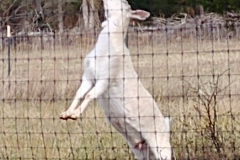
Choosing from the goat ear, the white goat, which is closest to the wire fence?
the white goat

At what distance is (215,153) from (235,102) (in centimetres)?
191

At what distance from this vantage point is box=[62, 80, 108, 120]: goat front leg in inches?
221

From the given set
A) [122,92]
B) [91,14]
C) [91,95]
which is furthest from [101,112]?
[91,95]

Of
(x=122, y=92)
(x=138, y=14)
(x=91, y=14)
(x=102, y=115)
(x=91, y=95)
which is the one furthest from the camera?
(x=91, y=14)

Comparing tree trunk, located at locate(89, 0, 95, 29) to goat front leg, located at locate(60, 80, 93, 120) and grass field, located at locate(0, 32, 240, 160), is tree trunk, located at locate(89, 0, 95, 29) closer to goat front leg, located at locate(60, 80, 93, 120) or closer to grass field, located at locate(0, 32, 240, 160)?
grass field, located at locate(0, 32, 240, 160)

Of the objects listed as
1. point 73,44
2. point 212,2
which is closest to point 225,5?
point 212,2

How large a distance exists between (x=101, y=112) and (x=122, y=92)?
231 cm

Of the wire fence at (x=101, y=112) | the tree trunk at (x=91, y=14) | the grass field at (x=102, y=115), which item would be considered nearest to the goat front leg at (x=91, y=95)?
the grass field at (x=102, y=115)

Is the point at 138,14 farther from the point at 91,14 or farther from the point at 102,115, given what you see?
the point at 91,14

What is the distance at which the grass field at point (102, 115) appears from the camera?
6.34m

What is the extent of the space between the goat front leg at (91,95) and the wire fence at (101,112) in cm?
87

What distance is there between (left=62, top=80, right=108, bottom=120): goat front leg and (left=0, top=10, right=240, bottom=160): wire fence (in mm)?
873

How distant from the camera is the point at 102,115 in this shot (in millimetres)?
8031

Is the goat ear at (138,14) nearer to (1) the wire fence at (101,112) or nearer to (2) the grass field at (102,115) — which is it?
(2) the grass field at (102,115)
